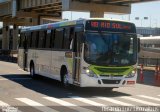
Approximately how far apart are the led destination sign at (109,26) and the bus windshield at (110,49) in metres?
0.21

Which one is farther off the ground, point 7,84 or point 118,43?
point 118,43

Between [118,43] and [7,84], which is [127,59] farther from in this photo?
[7,84]

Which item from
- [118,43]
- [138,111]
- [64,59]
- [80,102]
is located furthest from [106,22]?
[138,111]

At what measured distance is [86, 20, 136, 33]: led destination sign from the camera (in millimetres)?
17688

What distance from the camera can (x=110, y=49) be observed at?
17.6 meters

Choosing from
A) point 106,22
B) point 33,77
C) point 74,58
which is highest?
point 106,22

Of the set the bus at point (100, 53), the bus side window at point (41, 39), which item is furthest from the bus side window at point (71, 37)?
the bus side window at point (41, 39)

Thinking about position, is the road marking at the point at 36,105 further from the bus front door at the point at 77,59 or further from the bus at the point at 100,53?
the bus front door at the point at 77,59

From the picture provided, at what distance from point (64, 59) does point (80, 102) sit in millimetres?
4813

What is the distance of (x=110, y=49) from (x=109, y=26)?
0.96 meters

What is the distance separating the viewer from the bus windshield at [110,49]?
17.4m

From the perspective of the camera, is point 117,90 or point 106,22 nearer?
point 106,22

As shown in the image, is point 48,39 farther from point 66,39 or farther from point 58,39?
point 66,39

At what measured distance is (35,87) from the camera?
66.2ft
